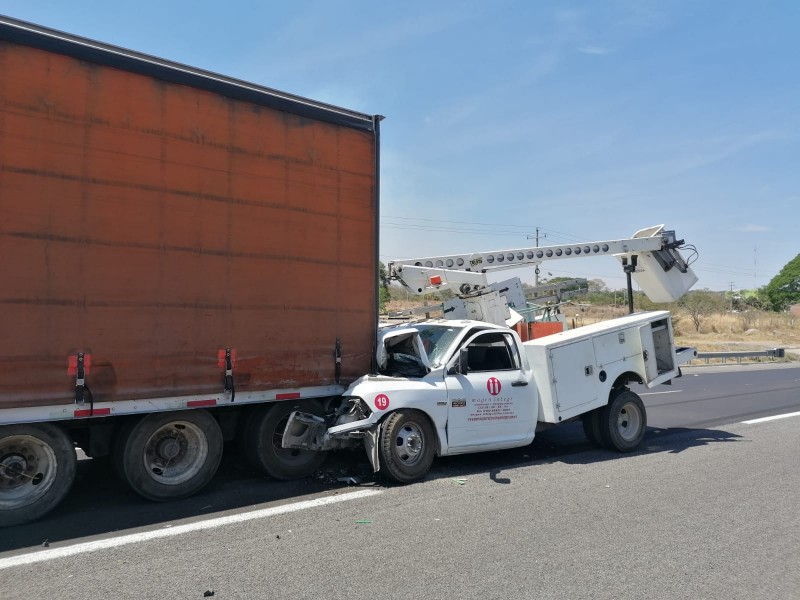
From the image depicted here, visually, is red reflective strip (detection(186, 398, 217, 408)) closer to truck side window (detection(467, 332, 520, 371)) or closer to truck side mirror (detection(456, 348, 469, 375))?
truck side mirror (detection(456, 348, 469, 375))

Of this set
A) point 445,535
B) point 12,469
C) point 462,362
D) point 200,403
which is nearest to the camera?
point 445,535

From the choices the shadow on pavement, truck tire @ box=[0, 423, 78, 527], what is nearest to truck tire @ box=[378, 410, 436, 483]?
the shadow on pavement

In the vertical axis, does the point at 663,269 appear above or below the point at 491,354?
above

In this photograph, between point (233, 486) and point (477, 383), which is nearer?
point (233, 486)

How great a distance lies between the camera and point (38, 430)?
541 cm

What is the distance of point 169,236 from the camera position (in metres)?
6.06

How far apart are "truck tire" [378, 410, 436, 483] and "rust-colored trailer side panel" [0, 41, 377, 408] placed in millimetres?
985

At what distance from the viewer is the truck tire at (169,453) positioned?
5934mm

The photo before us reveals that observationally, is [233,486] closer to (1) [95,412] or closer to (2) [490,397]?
(1) [95,412]

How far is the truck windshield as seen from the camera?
299 inches

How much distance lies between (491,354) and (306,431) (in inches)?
101

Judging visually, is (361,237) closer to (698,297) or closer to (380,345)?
(380,345)

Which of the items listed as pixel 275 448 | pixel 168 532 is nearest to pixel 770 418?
pixel 275 448

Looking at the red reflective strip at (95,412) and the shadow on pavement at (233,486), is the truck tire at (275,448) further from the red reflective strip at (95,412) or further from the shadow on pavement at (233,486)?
the red reflective strip at (95,412)
